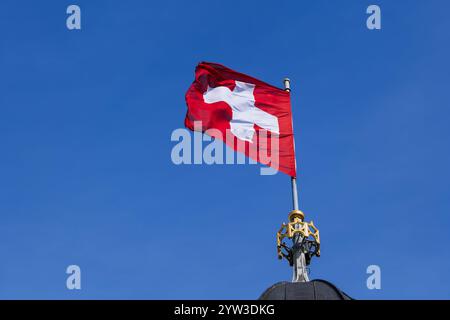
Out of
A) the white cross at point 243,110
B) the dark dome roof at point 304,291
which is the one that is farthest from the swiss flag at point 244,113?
the dark dome roof at point 304,291

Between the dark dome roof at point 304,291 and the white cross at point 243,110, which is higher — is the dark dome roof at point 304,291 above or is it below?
below

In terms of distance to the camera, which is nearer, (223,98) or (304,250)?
(304,250)

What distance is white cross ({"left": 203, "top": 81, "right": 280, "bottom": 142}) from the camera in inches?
1828

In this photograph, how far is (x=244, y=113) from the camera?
47.3 meters

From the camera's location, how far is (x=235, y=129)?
46.5 metres

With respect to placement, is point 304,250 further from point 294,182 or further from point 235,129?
point 235,129

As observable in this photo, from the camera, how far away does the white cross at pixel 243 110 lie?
46.4m

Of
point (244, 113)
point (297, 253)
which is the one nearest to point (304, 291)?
point (297, 253)

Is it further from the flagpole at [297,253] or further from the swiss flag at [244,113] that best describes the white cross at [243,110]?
the flagpole at [297,253]
